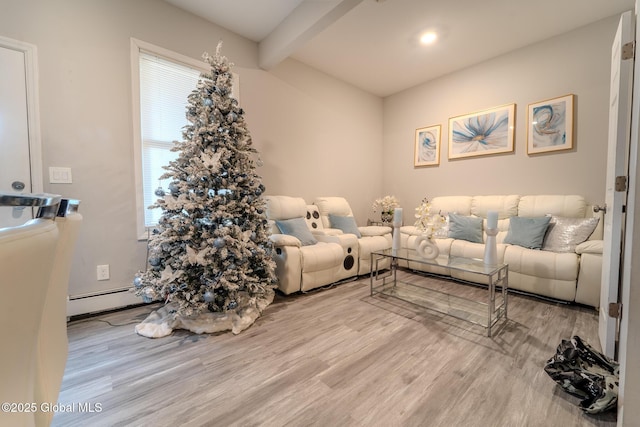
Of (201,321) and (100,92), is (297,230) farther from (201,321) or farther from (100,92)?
(100,92)

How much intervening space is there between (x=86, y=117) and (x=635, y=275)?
3.65 m

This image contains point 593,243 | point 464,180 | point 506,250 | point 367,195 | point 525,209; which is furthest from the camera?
point 367,195

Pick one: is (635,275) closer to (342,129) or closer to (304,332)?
(304,332)

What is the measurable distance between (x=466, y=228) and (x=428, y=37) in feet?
7.68

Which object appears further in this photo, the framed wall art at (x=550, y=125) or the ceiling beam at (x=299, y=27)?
the framed wall art at (x=550, y=125)

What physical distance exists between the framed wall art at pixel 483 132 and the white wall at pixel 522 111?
79mm

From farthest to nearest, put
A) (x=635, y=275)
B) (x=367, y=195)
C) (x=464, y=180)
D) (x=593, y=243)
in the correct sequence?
(x=367, y=195)
(x=464, y=180)
(x=593, y=243)
(x=635, y=275)

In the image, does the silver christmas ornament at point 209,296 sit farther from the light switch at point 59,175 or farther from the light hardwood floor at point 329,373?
the light switch at point 59,175

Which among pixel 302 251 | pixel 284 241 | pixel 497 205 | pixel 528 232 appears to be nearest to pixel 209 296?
pixel 284 241

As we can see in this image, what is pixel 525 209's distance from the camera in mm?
3068

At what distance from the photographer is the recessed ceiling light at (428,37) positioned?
9.63 ft

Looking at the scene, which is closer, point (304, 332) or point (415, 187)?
point (304, 332)

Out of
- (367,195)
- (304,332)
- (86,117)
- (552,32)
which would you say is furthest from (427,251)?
(86,117)

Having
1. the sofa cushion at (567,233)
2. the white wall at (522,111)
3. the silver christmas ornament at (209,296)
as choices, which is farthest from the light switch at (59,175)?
the sofa cushion at (567,233)
